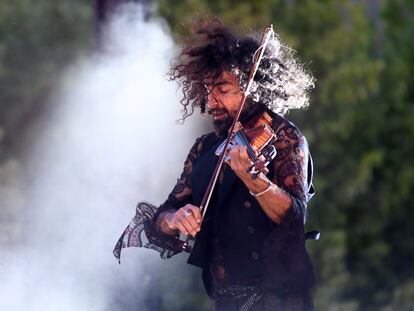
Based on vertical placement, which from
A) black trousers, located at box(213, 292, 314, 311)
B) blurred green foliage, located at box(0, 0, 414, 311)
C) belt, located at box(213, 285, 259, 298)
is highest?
blurred green foliage, located at box(0, 0, 414, 311)

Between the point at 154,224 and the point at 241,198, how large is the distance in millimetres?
369

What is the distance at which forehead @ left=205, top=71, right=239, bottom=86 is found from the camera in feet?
11.3

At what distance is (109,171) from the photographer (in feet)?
16.9

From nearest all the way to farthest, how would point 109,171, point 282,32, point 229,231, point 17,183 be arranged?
point 229,231
point 109,171
point 17,183
point 282,32

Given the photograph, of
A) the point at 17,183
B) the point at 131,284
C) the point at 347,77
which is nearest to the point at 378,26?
the point at 347,77

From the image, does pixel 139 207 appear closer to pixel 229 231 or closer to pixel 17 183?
pixel 229 231

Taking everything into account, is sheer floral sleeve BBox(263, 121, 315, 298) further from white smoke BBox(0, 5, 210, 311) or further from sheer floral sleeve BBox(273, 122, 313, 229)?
white smoke BBox(0, 5, 210, 311)

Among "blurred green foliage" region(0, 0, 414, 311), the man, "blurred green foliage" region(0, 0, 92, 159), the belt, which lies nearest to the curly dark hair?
the man

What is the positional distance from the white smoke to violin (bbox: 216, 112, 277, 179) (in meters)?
1.51

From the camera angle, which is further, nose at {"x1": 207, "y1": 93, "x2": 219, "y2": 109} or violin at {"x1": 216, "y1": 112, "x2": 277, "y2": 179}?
nose at {"x1": 207, "y1": 93, "x2": 219, "y2": 109}

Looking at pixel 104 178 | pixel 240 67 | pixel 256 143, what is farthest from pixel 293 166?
pixel 104 178

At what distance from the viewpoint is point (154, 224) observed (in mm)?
3621

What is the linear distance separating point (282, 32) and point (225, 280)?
3388 millimetres

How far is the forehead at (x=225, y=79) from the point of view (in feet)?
11.3
